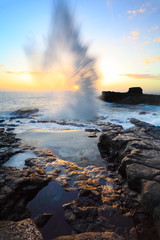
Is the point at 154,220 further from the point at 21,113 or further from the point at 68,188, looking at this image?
the point at 21,113

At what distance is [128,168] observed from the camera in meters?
5.46

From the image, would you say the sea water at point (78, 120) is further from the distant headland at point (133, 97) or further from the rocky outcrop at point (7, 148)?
the distant headland at point (133, 97)

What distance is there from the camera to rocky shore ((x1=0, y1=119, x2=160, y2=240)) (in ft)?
11.7

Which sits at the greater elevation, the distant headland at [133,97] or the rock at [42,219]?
the distant headland at [133,97]

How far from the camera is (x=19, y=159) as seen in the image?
7.90 meters

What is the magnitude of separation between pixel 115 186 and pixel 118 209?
3.77 ft

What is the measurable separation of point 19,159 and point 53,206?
4.22m

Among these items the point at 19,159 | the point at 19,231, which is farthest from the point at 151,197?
the point at 19,159

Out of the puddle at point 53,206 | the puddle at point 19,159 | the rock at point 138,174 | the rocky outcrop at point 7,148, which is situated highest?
the rock at point 138,174

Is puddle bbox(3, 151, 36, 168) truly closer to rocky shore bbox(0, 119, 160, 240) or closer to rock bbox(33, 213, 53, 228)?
rocky shore bbox(0, 119, 160, 240)

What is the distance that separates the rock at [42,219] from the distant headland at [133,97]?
47.6 meters

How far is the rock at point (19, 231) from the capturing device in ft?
9.42

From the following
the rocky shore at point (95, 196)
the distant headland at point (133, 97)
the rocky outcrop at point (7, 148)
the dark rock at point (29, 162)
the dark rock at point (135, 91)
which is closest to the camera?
the rocky shore at point (95, 196)

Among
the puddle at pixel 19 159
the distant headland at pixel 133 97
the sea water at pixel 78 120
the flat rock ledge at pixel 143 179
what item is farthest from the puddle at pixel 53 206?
the distant headland at pixel 133 97
